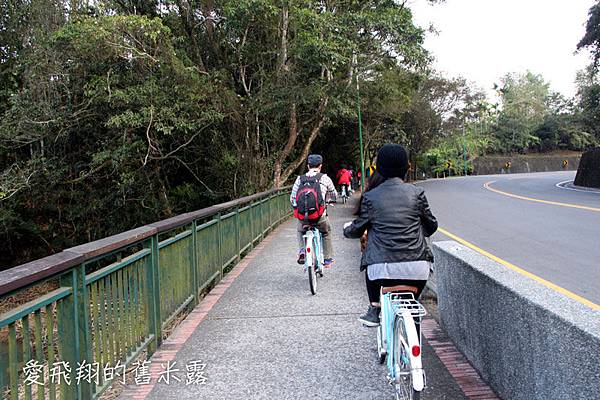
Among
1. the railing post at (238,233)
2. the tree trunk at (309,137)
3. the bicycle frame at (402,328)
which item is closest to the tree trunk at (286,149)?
the tree trunk at (309,137)

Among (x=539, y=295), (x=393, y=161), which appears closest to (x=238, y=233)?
(x=393, y=161)

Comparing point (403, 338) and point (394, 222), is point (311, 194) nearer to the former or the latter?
point (394, 222)

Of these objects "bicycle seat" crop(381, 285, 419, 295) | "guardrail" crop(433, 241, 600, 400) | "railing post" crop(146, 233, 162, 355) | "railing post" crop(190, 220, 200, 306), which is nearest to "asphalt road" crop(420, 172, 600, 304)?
"guardrail" crop(433, 241, 600, 400)

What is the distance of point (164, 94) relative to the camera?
613 inches

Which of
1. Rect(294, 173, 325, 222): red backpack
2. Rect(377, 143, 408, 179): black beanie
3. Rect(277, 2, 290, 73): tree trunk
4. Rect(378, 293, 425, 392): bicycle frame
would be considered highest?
Rect(277, 2, 290, 73): tree trunk

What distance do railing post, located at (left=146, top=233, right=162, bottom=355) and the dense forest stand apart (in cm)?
1037

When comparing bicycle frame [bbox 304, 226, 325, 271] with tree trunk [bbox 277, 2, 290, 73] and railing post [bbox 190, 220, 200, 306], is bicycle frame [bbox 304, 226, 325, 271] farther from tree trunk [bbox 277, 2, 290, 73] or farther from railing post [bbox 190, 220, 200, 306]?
tree trunk [bbox 277, 2, 290, 73]

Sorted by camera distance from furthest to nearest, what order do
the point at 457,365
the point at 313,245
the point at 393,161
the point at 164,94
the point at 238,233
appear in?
the point at 164,94 < the point at 238,233 < the point at 313,245 < the point at 457,365 < the point at 393,161

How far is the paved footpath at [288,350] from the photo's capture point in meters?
3.91

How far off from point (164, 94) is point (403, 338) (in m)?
13.8

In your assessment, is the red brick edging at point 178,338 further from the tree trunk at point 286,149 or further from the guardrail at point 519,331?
the tree trunk at point 286,149

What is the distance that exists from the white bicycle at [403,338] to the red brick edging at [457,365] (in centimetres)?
68

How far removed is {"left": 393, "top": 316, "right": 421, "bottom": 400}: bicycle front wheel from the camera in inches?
124

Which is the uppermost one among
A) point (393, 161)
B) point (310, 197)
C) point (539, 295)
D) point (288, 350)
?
point (393, 161)
